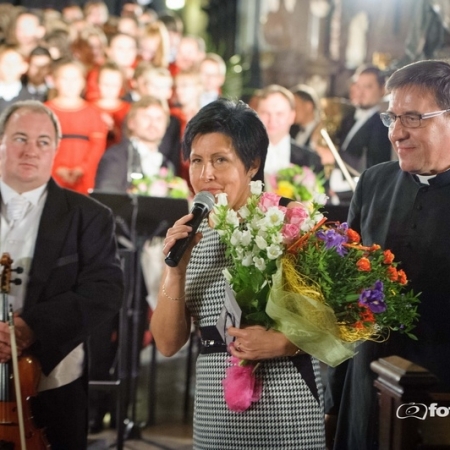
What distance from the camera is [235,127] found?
2.57 m

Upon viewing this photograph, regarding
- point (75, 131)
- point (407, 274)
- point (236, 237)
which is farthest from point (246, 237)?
point (75, 131)

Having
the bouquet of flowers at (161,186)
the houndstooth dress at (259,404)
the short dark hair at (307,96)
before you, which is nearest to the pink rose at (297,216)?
the houndstooth dress at (259,404)

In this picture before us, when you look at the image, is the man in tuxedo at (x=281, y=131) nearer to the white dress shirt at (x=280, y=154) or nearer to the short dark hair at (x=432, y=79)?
the white dress shirt at (x=280, y=154)

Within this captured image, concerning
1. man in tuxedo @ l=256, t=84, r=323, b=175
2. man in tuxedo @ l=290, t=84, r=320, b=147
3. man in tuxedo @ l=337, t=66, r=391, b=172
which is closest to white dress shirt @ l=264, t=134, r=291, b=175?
man in tuxedo @ l=256, t=84, r=323, b=175

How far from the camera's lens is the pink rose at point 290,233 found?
7.27 ft

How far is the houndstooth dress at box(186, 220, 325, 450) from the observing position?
2414mm

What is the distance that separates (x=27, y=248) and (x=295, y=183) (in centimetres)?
273

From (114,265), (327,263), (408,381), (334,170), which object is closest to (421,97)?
(327,263)

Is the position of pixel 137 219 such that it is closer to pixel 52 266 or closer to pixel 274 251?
pixel 52 266

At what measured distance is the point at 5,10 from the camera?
27.3ft

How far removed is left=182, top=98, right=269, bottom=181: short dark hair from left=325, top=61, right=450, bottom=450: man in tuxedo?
460mm

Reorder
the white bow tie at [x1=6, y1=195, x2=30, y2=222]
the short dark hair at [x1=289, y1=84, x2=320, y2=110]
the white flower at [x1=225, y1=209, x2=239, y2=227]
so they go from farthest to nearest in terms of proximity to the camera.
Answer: the short dark hair at [x1=289, y1=84, x2=320, y2=110]
the white bow tie at [x1=6, y1=195, x2=30, y2=222]
the white flower at [x1=225, y1=209, x2=239, y2=227]

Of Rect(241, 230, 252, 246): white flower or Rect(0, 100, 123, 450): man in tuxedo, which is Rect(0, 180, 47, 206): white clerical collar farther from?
Rect(241, 230, 252, 246): white flower

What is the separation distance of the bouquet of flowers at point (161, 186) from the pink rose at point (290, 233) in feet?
11.8
